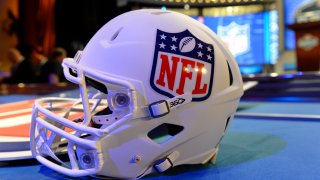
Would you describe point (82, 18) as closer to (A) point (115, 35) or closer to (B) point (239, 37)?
(B) point (239, 37)

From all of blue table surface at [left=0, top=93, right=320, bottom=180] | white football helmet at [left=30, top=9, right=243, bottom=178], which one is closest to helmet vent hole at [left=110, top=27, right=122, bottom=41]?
white football helmet at [left=30, top=9, right=243, bottom=178]

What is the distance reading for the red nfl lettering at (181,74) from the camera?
79 cm

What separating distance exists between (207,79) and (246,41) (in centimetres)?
397

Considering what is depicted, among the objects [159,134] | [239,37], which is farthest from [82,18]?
[159,134]

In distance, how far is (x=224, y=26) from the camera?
327cm

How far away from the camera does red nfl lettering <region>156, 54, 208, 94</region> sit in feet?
2.61

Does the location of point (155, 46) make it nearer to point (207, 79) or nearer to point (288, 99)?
point (207, 79)

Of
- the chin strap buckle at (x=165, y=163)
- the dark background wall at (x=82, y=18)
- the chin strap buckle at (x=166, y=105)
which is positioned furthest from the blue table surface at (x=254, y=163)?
the dark background wall at (x=82, y=18)

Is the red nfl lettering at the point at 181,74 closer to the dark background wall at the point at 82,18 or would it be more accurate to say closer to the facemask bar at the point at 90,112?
the facemask bar at the point at 90,112

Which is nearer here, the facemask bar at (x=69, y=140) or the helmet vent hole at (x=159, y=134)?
the facemask bar at (x=69, y=140)

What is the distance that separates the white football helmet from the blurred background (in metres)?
0.26

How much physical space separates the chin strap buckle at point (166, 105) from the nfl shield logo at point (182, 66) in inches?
0.5

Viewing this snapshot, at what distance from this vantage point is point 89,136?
2.61ft

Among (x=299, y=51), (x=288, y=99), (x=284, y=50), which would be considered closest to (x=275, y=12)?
(x=284, y=50)
